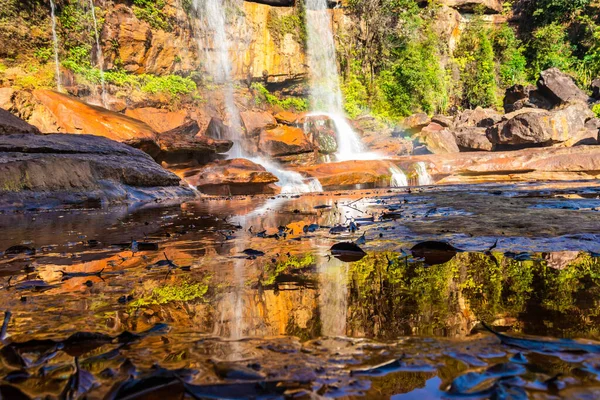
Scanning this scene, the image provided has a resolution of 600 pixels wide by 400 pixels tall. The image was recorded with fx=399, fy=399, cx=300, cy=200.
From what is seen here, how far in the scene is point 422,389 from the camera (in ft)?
2.37

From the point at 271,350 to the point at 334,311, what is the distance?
0.33 metres

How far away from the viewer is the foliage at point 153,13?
739 inches

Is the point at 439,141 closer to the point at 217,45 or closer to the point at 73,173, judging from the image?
the point at 217,45

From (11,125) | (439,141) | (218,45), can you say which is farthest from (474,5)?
(11,125)

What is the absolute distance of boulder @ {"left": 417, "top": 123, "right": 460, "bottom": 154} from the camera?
18.8 metres

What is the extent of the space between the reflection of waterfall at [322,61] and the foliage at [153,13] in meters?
8.50

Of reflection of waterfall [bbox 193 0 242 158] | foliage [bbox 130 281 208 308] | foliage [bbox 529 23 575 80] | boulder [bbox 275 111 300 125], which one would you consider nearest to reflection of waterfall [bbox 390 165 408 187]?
boulder [bbox 275 111 300 125]

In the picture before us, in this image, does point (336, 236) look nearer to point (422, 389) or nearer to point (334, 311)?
point (334, 311)

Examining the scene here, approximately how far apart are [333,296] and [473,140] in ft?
64.2

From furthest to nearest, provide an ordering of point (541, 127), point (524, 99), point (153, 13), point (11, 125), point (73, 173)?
1. point (524, 99)
2. point (153, 13)
3. point (541, 127)
4. point (11, 125)
5. point (73, 173)

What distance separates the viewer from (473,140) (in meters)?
18.9

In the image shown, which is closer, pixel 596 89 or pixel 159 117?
pixel 159 117

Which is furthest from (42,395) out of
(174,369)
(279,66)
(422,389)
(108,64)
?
(279,66)

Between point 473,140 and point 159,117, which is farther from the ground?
point 159,117
